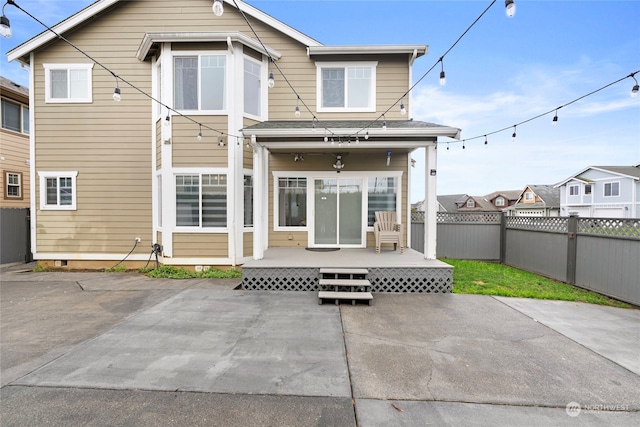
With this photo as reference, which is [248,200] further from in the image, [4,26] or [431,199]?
[4,26]

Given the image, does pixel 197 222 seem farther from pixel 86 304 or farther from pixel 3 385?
pixel 3 385

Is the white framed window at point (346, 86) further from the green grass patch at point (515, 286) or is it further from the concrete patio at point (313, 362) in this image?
the concrete patio at point (313, 362)

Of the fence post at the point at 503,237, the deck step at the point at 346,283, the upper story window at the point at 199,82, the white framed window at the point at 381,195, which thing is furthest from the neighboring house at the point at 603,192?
the upper story window at the point at 199,82

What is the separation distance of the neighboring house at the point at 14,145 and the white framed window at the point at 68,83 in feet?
10.9

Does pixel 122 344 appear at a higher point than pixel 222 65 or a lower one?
lower

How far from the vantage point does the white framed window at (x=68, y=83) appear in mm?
7833

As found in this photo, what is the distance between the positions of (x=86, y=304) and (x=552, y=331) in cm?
739

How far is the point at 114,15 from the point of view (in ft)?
25.5

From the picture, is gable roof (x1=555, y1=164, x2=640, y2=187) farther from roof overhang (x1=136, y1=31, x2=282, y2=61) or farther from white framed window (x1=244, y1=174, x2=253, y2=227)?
roof overhang (x1=136, y1=31, x2=282, y2=61)

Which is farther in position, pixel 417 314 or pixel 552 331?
pixel 417 314

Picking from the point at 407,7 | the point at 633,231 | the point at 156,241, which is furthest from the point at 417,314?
the point at 407,7

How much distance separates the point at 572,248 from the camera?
645 centimetres

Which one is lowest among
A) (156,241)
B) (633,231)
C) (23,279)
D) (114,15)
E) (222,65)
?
(23,279)

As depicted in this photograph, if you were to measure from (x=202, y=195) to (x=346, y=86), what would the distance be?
4.93 m
